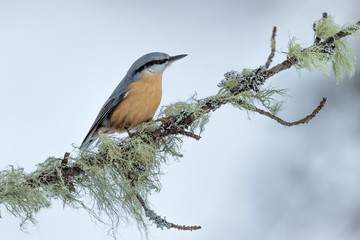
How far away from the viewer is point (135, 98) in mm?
1416

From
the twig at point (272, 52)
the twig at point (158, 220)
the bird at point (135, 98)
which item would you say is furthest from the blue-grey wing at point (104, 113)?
the twig at point (272, 52)

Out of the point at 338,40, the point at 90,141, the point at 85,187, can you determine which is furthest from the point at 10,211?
the point at 338,40

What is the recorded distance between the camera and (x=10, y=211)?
1154 millimetres

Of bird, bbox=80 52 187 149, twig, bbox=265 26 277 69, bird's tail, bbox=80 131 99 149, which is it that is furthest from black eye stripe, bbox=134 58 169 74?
twig, bbox=265 26 277 69

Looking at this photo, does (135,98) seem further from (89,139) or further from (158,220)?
(158,220)

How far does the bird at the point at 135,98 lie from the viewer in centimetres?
140

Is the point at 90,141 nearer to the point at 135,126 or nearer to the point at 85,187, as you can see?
the point at 135,126

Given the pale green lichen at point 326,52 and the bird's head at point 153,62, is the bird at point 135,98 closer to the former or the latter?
the bird's head at point 153,62

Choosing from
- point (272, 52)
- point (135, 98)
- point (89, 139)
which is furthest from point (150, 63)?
point (272, 52)

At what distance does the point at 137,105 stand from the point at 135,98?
27mm

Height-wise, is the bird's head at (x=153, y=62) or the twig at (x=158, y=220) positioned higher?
the bird's head at (x=153, y=62)

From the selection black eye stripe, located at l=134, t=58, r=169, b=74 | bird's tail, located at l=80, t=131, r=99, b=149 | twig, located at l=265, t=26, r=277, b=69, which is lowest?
twig, located at l=265, t=26, r=277, b=69

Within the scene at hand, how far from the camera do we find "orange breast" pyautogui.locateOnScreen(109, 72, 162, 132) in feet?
4.59

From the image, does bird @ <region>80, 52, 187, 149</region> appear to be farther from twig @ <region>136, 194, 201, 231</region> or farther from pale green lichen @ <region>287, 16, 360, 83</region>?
Answer: pale green lichen @ <region>287, 16, 360, 83</region>
